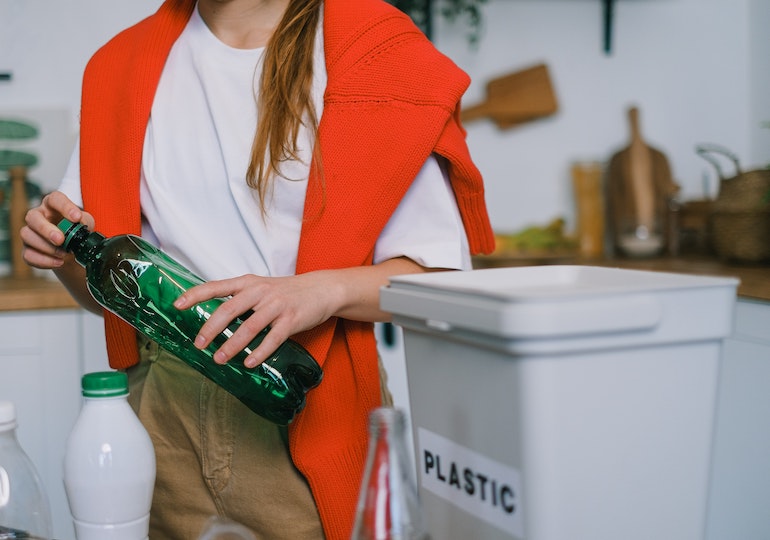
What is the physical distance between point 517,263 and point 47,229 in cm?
159

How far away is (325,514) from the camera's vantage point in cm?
93

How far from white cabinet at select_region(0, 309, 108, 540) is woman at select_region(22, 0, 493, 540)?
0.92 metres

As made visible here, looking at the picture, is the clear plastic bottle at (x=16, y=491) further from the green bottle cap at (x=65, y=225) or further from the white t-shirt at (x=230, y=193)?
the white t-shirt at (x=230, y=193)

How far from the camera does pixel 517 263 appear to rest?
2252mm

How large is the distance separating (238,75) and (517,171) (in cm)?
166

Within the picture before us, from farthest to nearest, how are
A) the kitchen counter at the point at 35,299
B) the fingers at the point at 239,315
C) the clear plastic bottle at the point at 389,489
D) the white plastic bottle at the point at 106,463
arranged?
the kitchen counter at the point at 35,299 < the fingers at the point at 239,315 < the white plastic bottle at the point at 106,463 < the clear plastic bottle at the point at 389,489

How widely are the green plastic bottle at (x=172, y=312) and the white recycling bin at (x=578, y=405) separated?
0.20 metres

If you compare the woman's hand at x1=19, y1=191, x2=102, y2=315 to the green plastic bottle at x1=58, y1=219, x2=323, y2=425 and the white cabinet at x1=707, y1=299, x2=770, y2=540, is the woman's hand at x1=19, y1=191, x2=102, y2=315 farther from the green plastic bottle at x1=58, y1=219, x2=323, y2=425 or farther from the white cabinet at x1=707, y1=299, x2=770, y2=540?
the white cabinet at x1=707, y1=299, x2=770, y2=540

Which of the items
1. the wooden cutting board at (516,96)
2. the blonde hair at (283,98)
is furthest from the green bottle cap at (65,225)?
the wooden cutting board at (516,96)

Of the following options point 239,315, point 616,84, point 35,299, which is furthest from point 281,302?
point 616,84

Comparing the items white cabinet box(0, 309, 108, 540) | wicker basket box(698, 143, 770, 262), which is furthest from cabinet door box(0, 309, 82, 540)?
wicker basket box(698, 143, 770, 262)

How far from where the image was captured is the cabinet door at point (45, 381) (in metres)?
1.86

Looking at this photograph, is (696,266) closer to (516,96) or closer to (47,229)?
(516,96)

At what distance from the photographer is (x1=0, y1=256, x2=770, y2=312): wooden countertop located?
1.65 metres
